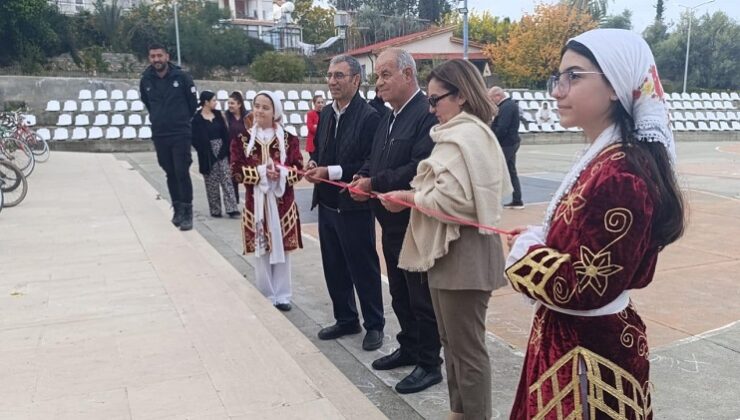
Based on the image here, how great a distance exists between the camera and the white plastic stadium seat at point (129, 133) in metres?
20.6

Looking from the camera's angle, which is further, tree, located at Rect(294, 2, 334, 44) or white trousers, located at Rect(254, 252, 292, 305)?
tree, located at Rect(294, 2, 334, 44)

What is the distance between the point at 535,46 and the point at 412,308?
3558 centimetres

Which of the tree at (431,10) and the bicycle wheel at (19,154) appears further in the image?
the tree at (431,10)

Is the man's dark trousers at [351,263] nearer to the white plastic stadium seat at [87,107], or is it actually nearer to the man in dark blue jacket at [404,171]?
the man in dark blue jacket at [404,171]

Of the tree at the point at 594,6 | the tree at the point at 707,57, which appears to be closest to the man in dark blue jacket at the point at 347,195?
the tree at the point at 707,57

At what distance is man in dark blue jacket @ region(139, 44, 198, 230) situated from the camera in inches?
287

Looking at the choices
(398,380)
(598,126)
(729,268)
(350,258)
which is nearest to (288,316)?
(350,258)

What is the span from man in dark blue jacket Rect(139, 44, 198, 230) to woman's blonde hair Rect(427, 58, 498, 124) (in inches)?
200

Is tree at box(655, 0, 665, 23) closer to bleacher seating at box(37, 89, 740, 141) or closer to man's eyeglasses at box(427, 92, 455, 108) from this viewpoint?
bleacher seating at box(37, 89, 740, 141)

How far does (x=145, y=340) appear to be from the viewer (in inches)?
154

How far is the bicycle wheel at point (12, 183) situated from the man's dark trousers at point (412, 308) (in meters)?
7.24

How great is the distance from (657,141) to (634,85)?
16 centimetres

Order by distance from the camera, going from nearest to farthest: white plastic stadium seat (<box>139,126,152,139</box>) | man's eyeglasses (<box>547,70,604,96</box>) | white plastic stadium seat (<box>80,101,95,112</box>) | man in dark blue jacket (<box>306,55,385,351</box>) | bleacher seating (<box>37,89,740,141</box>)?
man's eyeglasses (<box>547,70,604,96</box>) → man in dark blue jacket (<box>306,55,385,351</box>) → bleacher seating (<box>37,89,740,141</box>) → white plastic stadium seat (<box>139,126,152,139</box>) → white plastic stadium seat (<box>80,101,95,112</box>)

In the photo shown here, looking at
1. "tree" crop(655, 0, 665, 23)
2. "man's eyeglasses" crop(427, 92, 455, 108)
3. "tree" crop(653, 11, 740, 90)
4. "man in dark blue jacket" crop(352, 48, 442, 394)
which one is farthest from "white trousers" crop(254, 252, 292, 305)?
"tree" crop(655, 0, 665, 23)
